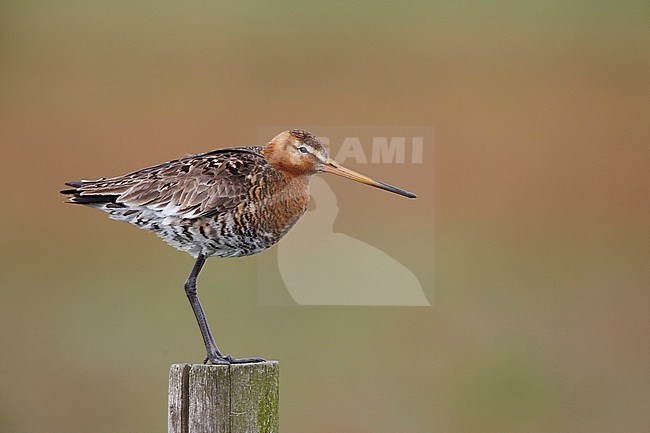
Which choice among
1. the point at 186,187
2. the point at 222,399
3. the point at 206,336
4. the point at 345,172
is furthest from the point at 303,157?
the point at 222,399

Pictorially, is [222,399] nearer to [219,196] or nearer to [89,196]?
[219,196]

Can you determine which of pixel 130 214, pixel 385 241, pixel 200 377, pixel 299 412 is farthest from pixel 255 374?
pixel 385 241

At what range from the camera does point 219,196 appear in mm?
5922

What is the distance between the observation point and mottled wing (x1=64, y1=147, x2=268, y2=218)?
5.91 meters

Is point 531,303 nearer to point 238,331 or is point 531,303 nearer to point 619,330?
point 619,330

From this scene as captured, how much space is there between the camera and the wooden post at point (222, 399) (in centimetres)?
515

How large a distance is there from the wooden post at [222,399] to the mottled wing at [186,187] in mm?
938

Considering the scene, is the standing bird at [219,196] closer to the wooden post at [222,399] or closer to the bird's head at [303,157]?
the bird's head at [303,157]

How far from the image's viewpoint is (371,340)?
12383 mm

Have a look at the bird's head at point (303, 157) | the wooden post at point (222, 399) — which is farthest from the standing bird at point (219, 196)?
the wooden post at point (222, 399)

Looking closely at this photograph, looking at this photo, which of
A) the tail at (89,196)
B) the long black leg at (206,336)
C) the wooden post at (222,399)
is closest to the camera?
the wooden post at (222,399)

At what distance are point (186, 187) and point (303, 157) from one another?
528 mm

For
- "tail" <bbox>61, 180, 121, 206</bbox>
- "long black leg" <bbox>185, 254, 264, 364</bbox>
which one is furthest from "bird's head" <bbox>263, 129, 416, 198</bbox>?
"tail" <bbox>61, 180, 121, 206</bbox>

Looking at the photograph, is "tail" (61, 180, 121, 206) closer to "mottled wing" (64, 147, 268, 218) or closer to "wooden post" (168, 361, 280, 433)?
"mottled wing" (64, 147, 268, 218)
